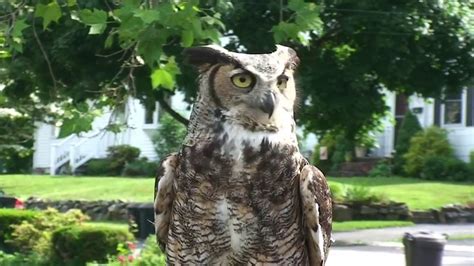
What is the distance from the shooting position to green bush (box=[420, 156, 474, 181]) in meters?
25.6

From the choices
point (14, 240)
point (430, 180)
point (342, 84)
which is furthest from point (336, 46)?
point (430, 180)

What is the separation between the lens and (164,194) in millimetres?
3670

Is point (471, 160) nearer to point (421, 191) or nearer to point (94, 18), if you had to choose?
point (421, 191)

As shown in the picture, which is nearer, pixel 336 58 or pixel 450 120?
pixel 336 58

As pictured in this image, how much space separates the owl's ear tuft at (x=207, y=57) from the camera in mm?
3248

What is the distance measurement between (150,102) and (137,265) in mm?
2983

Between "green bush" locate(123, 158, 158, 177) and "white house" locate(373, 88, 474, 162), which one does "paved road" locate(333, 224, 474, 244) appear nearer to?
"white house" locate(373, 88, 474, 162)

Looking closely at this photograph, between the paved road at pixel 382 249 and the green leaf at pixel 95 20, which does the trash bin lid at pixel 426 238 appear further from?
the paved road at pixel 382 249

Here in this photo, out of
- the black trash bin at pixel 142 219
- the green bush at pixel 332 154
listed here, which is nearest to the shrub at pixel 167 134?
the green bush at pixel 332 154

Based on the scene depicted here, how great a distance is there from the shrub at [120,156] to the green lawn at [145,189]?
2101mm

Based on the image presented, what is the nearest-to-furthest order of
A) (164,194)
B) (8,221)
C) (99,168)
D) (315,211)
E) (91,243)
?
1. (315,211)
2. (164,194)
3. (91,243)
4. (8,221)
5. (99,168)

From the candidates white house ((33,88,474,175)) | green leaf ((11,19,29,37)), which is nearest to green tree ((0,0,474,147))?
green leaf ((11,19,29,37))

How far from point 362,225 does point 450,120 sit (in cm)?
1174

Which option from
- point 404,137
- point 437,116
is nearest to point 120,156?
point 404,137
